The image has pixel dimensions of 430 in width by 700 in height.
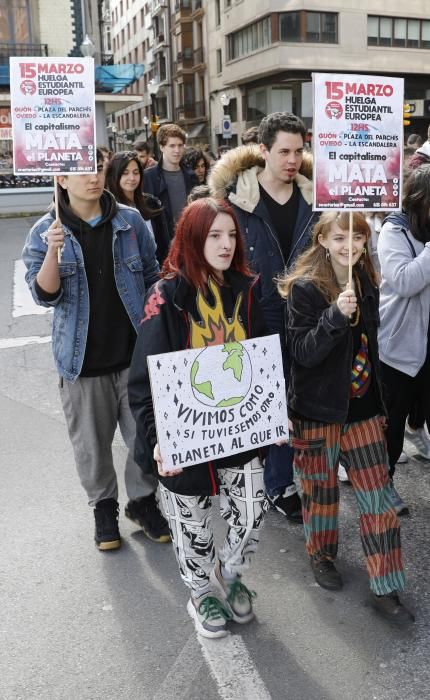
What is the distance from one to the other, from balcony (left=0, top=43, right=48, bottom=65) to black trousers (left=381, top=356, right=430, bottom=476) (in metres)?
23.6

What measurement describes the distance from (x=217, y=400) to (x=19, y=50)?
24.6 metres

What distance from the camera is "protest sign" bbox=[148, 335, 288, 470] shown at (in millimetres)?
2639

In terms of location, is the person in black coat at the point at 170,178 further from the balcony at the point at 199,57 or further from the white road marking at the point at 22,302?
the balcony at the point at 199,57

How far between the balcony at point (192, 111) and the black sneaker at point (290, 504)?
2038 inches

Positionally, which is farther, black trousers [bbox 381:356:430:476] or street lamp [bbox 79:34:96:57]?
street lamp [bbox 79:34:96:57]

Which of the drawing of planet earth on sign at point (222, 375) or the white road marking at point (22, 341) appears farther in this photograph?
the white road marking at point (22, 341)

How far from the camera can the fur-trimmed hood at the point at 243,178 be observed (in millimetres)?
3934

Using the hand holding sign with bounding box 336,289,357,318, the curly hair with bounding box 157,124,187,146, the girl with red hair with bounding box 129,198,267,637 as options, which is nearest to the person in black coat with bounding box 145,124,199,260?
the curly hair with bounding box 157,124,187,146

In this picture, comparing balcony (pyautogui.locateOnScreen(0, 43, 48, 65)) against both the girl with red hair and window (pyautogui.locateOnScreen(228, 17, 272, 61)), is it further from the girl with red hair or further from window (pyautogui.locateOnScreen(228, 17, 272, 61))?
the girl with red hair

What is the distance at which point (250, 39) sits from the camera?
4209 centimetres

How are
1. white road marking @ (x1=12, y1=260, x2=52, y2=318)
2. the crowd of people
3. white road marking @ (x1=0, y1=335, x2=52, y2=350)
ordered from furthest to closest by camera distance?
white road marking @ (x1=12, y1=260, x2=52, y2=318), white road marking @ (x1=0, y1=335, x2=52, y2=350), the crowd of people

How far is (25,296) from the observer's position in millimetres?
10195

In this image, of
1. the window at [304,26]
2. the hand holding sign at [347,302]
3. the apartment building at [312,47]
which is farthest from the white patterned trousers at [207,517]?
the window at [304,26]

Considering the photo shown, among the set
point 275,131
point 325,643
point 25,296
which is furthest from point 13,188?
point 325,643
